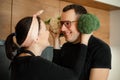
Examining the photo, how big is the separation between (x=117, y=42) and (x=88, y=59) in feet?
6.89

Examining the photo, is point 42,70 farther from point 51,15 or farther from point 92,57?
point 51,15

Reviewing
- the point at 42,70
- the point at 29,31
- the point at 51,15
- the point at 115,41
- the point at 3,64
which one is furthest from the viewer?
the point at 115,41

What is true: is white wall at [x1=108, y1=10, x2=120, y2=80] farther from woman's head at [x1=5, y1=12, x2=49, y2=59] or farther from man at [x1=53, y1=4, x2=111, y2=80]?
woman's head at [x1=5, y1=12, x2=49, y2=59]

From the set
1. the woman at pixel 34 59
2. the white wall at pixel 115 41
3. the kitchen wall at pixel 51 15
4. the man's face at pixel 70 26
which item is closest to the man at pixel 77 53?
the man's face at pixel 70 26

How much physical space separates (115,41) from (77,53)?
7.00 ft

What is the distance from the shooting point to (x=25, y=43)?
4.32 feet

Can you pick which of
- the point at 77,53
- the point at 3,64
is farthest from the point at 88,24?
the point at 3,64

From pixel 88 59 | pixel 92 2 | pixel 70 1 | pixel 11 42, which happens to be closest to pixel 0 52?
pixel 11 42

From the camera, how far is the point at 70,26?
1.46 meters

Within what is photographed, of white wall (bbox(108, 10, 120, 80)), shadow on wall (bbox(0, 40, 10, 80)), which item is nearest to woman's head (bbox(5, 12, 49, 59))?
shadow on wall (bbox(0, 40, 10, 80))

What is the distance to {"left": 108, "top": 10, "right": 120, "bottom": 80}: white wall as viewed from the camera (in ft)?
11.1

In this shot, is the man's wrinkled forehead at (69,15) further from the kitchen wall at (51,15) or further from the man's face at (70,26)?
the kitchen wall at (51,15)

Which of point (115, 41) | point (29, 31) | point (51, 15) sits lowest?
point (115, 41)

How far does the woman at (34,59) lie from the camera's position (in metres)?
1.20
